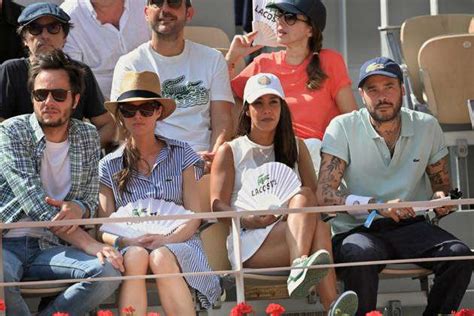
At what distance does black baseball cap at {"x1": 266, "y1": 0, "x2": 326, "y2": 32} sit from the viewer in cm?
845

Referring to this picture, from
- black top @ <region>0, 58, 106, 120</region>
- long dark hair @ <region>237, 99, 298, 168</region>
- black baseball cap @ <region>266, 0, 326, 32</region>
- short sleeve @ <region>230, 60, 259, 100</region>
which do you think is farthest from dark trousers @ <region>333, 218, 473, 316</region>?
black top @ <region>0, 58, 106, 120</region>

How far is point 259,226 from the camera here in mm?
7332

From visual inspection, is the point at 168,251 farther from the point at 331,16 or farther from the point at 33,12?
the point at 331,16

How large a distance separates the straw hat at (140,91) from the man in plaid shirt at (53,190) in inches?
8.3

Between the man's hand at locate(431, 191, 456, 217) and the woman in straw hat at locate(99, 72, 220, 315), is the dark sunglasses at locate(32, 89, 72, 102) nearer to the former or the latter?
the woman in straw hat at locate(99, 72, 220, 315)

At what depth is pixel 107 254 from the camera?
6.78 metres

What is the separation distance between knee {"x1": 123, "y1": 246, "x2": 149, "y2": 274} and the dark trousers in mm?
1020

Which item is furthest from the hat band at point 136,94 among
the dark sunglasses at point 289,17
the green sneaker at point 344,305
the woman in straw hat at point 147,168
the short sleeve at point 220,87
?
the green sneaker at point 344,305

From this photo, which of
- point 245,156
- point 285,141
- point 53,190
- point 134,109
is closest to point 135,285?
point 53,190

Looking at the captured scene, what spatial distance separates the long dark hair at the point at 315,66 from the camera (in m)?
8.48

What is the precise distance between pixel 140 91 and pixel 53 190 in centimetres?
69

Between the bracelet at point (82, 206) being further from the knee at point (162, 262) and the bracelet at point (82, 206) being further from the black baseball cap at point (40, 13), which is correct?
the black baseball cap at point (40, 13)

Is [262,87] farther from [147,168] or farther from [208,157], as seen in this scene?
[147,168]

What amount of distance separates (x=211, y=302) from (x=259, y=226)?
608 mm
